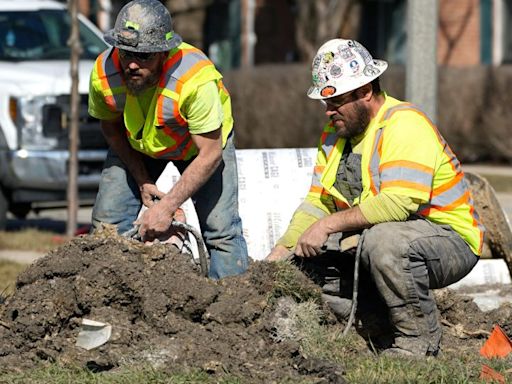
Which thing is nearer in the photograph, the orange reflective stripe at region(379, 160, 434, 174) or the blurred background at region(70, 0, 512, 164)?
the orange reflective stripe at region(379, 160, 434, 174)

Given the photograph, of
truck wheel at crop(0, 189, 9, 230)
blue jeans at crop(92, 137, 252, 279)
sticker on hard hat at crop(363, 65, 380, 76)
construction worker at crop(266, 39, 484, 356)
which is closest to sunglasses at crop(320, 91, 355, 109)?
construction worker at crop(266, 39, 484, 356)

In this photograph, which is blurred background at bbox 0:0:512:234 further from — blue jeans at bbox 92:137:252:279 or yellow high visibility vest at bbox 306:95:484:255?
yellow high visibility vest at bbox 306:95:484:255

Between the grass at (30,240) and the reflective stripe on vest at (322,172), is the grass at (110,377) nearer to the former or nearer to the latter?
the reflective stripe on vest at (322,172)

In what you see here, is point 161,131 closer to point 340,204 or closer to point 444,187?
point 340,204

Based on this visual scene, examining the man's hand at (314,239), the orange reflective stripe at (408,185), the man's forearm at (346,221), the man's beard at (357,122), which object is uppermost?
the man's beard at (357,122)

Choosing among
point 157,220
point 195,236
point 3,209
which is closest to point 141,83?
point 157,220

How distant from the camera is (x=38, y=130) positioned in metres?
11.0

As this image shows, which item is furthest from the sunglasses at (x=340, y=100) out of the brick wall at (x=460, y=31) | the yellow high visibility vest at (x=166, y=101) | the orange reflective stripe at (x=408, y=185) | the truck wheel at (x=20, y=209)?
A: the brick wall at (x=460, y=31)

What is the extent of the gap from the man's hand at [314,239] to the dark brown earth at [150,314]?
0.16m

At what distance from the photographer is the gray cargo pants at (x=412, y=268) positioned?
5852mm

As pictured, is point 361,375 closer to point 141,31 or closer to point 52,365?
point 52,365

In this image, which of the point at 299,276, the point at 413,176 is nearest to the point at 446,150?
the point at 413,176

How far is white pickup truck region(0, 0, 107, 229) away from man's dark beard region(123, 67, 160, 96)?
194 inches

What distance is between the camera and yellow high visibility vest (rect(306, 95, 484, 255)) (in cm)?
584
